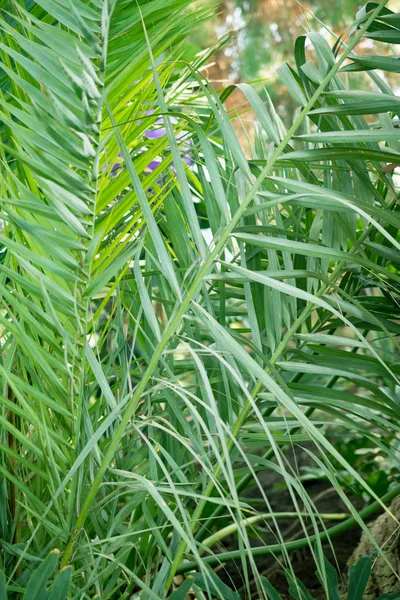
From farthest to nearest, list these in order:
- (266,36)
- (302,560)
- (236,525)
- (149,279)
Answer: (266,36) < (302,560) < (149,279) < (236,525)

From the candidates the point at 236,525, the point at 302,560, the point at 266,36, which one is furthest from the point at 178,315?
the point at 266,36

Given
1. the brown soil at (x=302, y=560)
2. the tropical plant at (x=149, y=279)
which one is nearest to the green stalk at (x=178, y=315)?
the tropical plant at (x=149, y=279)

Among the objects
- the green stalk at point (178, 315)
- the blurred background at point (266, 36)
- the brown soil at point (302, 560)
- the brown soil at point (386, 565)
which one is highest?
the blurred background at point (266, 36)

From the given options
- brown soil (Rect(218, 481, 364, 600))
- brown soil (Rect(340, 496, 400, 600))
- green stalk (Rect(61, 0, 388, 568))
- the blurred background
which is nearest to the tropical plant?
green stalk (Rect(61, 0, 388, 568))

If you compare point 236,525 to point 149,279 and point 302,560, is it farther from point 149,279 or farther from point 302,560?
point 302,560

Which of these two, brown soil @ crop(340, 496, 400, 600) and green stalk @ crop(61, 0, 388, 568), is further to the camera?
brown soil @ crop(340, 496, 400, 600)

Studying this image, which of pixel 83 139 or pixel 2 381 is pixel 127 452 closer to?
pixel 2 381

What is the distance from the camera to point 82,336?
532 millimetres

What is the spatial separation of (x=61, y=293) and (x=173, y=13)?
0.30m

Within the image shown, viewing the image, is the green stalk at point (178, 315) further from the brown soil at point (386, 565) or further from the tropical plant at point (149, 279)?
the brown soil at point (386, 565)

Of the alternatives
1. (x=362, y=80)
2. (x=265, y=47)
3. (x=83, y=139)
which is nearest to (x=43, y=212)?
(x=83, y=139)

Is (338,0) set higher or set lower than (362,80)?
higher

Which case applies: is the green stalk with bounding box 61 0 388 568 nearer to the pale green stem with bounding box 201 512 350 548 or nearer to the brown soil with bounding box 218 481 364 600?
the pale green stem with bounding box 201 512 350 548

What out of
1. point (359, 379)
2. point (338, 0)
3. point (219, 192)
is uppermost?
point (338, 0)
